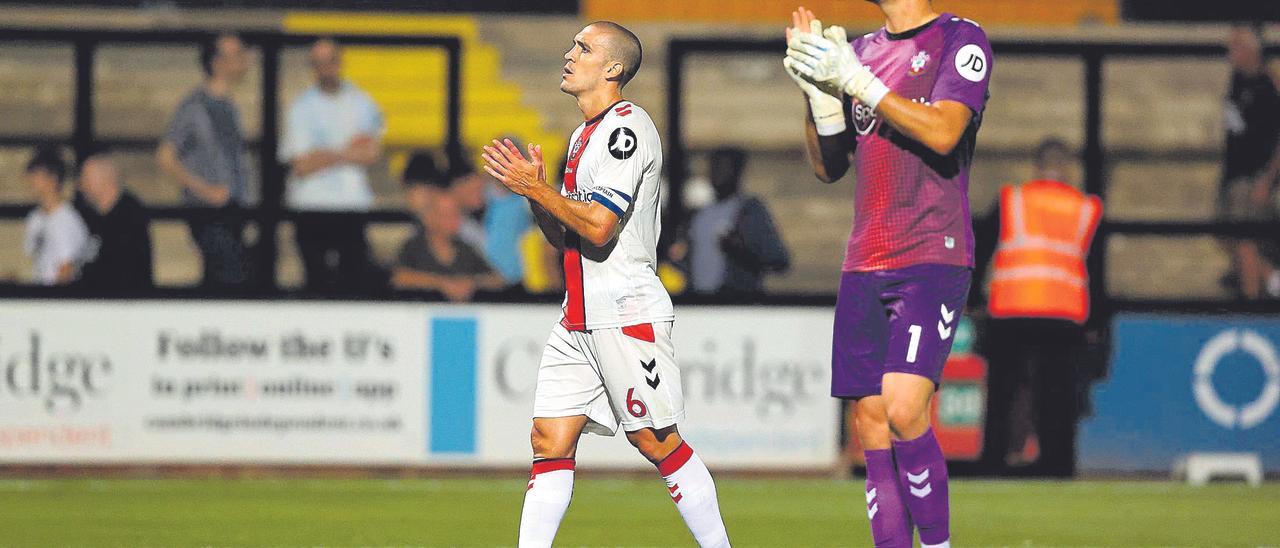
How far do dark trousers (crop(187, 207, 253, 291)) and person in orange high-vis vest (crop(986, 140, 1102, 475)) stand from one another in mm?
4614

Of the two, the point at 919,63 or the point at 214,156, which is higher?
A: the point at 919,63

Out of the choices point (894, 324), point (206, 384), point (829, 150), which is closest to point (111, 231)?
point (206, 384)

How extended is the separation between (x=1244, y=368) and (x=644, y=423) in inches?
266

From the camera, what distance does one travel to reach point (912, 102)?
6.27m

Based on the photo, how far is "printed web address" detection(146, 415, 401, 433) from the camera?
38.1ft

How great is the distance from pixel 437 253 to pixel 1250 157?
5361 mm

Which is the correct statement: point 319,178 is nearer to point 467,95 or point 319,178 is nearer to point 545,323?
point 545,323

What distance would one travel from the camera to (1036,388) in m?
12.3

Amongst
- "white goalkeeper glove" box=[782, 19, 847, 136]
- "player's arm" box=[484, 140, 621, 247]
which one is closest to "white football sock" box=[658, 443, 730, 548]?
"player's arm" box=[484, 140, 621, 247]

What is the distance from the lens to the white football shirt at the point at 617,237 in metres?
6.48

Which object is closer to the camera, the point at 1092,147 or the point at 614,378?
the point at 614,378

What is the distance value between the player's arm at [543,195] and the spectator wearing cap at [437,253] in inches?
218

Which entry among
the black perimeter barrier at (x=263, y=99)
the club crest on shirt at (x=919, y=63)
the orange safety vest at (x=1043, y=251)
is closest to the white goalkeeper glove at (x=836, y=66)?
the club crest on shirt at (x=919, y=63)

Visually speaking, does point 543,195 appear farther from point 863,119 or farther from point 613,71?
point 863,119
